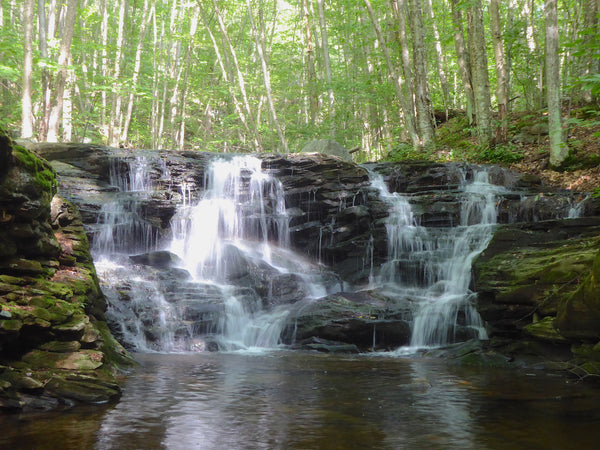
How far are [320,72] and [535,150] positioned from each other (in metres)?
18.4

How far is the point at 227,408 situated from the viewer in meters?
4.55

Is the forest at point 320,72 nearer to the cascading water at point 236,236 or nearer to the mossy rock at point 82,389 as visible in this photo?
the cascading water at point 236,236

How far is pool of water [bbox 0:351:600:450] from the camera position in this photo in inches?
139

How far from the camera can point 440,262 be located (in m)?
10.7

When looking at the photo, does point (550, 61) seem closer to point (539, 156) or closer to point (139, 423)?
point (539, 156)

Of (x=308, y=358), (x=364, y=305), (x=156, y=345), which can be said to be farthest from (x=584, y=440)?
(x=156, y=345)

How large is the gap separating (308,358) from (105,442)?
14.9 ft

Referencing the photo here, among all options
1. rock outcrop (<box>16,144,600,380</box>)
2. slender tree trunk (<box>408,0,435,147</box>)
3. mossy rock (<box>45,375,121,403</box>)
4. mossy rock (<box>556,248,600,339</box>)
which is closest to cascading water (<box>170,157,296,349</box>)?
rock outcrop (<box>16,144,600,380</box>)

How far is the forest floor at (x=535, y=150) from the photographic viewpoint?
12.0 meters

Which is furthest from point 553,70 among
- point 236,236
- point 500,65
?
point 236,236

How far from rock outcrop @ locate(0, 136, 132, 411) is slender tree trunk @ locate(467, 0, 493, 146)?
1196 centimetres

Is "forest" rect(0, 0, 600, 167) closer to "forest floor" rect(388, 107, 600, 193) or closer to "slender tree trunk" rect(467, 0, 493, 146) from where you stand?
"slender tree trunk" rect(467, 0, 493, 146)

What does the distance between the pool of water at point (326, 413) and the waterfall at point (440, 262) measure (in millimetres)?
2361

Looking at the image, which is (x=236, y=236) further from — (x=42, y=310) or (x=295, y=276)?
(x=42, y=310)
